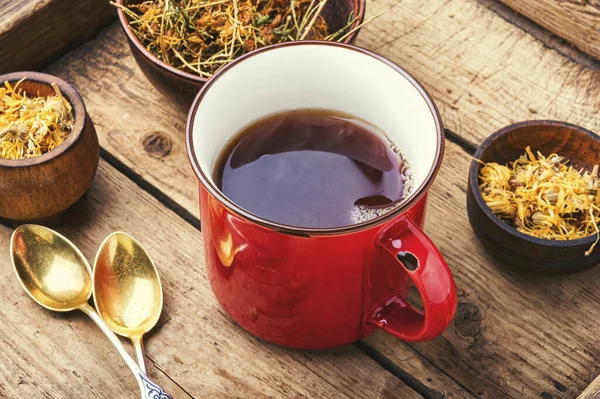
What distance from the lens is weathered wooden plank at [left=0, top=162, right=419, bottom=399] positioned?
0.95m

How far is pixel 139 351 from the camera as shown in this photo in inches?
38.0

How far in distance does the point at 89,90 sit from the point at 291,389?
0.57 metres

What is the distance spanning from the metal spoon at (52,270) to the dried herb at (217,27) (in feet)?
0.96

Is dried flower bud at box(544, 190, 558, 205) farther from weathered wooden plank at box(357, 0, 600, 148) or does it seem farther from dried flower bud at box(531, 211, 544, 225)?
weathered wooden plank at box(357, 0, 600, 148)

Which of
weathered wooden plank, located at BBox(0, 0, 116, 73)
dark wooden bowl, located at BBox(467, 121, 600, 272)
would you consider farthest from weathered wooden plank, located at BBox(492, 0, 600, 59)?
weathered wooden plank, located at BBox(0, 0, 116, 73)

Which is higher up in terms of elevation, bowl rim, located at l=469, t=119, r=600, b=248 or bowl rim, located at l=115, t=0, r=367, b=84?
bowl rim, located at l=115, t=0, r=367, b=84

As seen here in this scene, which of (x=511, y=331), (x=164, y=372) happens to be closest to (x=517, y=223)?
(x=511, y=331)

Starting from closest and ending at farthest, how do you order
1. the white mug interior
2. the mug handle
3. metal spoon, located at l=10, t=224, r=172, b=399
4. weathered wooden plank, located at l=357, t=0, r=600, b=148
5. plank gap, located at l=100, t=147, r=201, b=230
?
the mug handle < the white mug interior < metal spoon, located at l=10, t=224, r=172, b=399 < plank gap, located at l=100, t=147, r=201, b=230 < weathered wooden plank, located at l=357, t=0, r=600, b=148

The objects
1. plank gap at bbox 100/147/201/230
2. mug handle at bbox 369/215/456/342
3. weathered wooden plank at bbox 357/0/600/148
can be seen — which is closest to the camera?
mug handle at bbox 369/215/456/342

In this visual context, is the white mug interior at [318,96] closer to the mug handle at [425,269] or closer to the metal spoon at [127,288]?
the mug handle at [425,269]

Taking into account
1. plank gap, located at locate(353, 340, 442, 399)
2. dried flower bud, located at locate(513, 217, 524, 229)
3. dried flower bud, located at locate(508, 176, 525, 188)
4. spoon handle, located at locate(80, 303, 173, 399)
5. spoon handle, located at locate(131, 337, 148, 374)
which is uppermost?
dried flower bud, located at locate(508, 176, 525, 188)

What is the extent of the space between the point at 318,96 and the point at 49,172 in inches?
13.6

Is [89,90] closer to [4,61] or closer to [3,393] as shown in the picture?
[4,61]

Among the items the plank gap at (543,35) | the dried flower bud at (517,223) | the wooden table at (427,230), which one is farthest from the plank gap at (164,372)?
the plank gap at (543,35)
